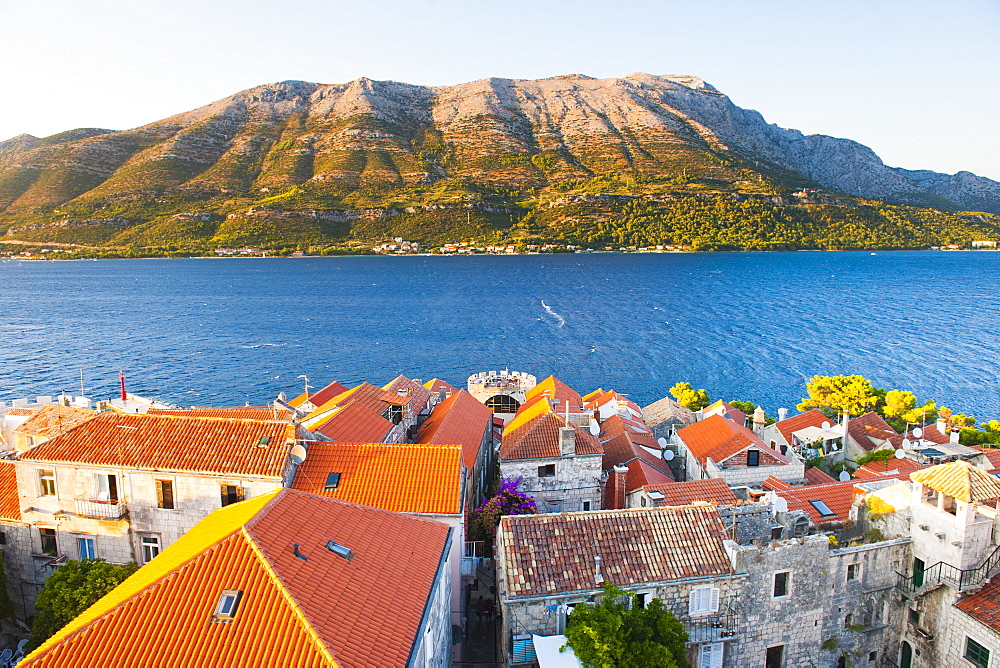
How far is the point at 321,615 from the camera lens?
12102 mm

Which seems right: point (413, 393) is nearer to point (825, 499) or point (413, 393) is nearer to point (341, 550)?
point (825, 499)

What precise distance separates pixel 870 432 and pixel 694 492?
27612 millimetres

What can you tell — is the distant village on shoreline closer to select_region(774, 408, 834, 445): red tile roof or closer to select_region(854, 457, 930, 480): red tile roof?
select_region(854, 457, 930, 480): red tile roof

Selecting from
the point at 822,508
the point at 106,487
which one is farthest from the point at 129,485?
the point at 822,508

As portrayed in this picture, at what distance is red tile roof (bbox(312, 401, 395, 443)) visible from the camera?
27567mm

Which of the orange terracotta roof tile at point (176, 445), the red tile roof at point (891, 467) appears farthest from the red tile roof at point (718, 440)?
the orange terracotta roof tile at point (176, 445)

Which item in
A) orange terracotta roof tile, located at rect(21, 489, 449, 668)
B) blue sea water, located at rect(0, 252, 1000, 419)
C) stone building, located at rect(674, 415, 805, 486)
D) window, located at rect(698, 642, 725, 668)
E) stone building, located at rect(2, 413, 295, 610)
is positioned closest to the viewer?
orange terracotta roof tile, located at rect(21, 489, 449, 668)

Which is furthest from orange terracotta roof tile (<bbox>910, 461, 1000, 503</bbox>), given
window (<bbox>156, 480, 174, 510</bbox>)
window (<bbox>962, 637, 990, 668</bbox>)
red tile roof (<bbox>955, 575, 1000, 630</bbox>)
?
window (<bbox>156, 480, 174, 510</bbox>)

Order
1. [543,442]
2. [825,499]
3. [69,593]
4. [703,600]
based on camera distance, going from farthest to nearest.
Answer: [543,442]
[825,499]
[69,593]
[703,600]

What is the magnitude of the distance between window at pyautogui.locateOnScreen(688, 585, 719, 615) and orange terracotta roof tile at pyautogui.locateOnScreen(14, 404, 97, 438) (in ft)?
79.4

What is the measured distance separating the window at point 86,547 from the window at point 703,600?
64.9 feet

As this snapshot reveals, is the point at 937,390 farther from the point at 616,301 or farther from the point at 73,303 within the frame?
the point at 73,303

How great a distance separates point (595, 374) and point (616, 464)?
48.1 m

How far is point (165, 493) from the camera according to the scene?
67.0 ft
